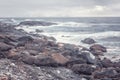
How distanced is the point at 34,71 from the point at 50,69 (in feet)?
6.22

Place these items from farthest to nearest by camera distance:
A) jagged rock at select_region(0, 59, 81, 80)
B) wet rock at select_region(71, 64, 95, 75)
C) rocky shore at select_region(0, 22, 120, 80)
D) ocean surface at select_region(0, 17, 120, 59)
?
ocean surface at select_region(0, 17, 120, 59), wet rock at select_region(71, 64, 95, 75), rocky shore at select_region(0, 22, 120, 80), jagged rock at select_region(0, 59, 81, 80)

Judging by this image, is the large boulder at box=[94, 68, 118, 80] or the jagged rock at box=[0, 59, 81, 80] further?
the large boulder at box=[94, 68, 118, 80]

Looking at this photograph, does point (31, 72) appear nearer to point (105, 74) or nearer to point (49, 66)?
point (49, 66)

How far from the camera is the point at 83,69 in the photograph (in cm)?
2377

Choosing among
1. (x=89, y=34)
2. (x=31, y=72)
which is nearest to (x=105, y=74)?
(x=31, y=72)

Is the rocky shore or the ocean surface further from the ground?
the rocky shore

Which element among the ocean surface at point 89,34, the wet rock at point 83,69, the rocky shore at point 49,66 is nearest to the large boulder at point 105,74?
the rocky shore at point 49,66

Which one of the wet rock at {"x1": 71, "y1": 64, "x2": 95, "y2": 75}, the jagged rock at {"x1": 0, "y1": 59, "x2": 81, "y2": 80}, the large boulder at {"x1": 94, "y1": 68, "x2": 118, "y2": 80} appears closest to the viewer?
the jagged rock at {"x1": 0, "y1": 59, "x2": 81, "y2": 80}

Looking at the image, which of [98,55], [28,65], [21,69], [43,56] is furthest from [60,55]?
[98,55]

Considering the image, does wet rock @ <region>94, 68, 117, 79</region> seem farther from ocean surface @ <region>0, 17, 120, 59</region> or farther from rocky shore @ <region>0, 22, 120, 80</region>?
ocean surface @ <region>0, 17, 120, 59</region>

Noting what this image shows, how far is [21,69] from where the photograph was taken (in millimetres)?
21578

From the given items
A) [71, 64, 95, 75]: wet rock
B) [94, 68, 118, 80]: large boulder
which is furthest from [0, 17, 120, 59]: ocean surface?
[94, 68, 118, 80]: large boulder

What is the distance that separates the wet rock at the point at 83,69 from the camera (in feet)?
77.7

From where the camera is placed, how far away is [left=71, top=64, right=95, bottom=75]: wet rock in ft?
77.7
